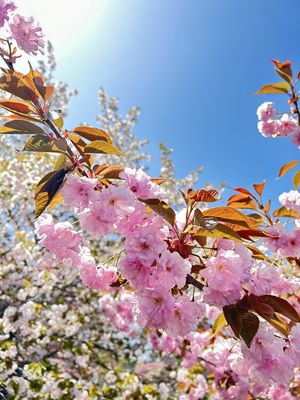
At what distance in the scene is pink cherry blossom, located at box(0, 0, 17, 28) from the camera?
57.8 inches

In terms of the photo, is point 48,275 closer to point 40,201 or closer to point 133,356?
point 133,356

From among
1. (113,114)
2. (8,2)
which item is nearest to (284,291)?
(8,2)

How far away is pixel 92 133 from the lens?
1.23 metres

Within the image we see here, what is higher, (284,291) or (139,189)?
(284,291)

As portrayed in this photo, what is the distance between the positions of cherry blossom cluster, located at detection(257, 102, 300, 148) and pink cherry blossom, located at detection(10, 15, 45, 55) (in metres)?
2.05

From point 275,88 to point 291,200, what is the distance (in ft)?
2.51

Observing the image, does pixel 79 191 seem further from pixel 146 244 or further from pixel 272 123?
pixel 272 123

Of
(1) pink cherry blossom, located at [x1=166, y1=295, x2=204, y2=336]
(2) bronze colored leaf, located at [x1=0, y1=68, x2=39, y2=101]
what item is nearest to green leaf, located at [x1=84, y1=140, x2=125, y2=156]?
(2) bronze colored leaf, located at [x1=0, y1=68, x2=39, y2=101]

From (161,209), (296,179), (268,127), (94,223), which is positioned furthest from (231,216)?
(268,127)

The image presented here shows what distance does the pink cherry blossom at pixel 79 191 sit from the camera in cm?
109

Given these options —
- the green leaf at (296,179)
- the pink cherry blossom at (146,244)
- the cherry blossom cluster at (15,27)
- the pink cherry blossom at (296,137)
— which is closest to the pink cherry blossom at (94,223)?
the pink cherry blossom at (146,244)

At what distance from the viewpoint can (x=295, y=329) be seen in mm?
1203

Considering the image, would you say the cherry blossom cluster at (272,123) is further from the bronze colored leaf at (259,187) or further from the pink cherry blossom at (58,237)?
the pink cherry blossom at (58,237)

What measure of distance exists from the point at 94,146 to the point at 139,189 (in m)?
0.20
